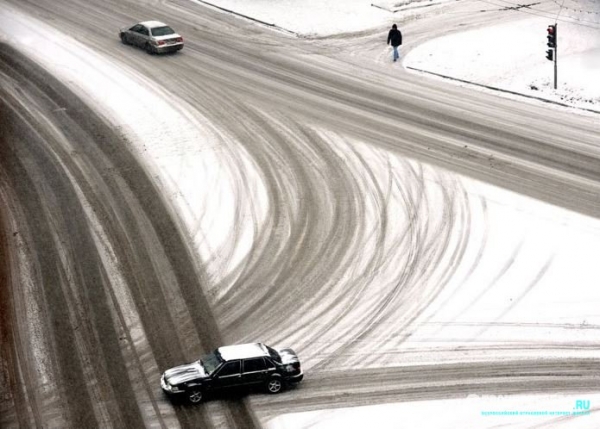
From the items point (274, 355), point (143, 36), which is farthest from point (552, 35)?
point (274, 355)

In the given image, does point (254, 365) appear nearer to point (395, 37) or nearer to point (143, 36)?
point (395, 37)

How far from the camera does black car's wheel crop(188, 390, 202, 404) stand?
22828mm

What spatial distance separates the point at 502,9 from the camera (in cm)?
5072

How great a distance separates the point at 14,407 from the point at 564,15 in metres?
37.8

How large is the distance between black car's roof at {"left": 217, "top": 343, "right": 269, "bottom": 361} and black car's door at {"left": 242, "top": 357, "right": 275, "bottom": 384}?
0.16m

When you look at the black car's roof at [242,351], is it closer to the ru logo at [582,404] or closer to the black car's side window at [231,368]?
the black car's side window at [231,368]

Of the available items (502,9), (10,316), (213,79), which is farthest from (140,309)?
(502,9)

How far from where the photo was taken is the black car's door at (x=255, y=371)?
23062 mm

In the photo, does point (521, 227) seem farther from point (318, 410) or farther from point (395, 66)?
point (395, 66)

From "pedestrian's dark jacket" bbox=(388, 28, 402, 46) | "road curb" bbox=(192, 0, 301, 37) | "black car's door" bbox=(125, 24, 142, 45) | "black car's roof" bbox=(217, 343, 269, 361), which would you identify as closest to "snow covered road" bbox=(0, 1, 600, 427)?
"black car's door" bbox=(125, 24, 142, 45)

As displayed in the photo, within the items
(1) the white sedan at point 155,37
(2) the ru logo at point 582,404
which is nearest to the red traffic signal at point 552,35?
(1) the white sedan at point 155,37

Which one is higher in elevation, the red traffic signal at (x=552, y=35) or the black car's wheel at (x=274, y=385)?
the red traffic signal at (x=552, y=35)

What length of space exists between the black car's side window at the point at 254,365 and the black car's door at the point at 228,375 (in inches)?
7.2

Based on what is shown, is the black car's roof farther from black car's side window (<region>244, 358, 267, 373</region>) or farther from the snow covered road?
the snow covered road
